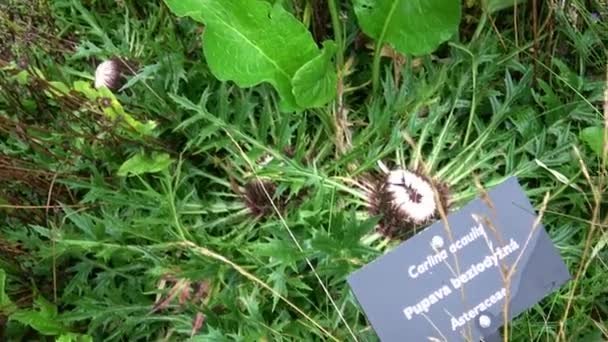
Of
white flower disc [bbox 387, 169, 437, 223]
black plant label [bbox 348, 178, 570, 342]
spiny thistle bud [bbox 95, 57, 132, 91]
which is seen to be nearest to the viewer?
black plant label [bbox 348, 178, 570, 342]

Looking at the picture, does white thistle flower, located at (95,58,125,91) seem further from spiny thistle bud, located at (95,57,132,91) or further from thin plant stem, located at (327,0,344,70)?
thin plant stem, located at (327,0,344,70)

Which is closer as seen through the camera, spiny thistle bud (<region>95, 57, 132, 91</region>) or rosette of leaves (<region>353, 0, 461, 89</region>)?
rosette of leaves (<region>353, 0, 461, 89</region>)

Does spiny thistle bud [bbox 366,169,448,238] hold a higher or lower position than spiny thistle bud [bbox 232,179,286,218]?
higher

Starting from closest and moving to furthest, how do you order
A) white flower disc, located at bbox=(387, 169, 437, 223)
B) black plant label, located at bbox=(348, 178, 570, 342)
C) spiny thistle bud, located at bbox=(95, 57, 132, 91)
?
black plant label, located at bbox=(348, 178, 570, 342)
white flower disc, located at bbox=(387, 169, 437, 223)
spiny thistle bud, located at bbox=(95, 57, 132, 91)

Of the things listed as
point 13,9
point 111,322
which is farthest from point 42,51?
point 111,322

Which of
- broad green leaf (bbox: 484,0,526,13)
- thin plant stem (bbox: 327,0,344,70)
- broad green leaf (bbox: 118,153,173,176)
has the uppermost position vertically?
broad green leaf (bbox: 484,0,526,13)

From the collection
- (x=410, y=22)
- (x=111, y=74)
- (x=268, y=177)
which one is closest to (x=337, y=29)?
(x=410, y=22)

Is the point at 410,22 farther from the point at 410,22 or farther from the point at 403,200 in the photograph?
the point at 403,200

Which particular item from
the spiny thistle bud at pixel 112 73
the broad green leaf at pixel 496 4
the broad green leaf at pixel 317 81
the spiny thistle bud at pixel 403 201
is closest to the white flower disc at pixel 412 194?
the spiny thistle bud at pixel 403 201

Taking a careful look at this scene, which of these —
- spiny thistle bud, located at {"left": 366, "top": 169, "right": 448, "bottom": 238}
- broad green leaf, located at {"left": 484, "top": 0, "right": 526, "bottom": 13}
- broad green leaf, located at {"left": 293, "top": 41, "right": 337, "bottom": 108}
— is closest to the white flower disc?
spiny thistle bud, located at {"left": 366, "top": 169, "right": 448, "bottom": 238}
